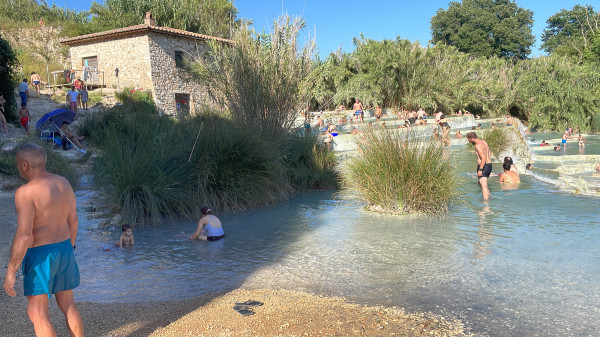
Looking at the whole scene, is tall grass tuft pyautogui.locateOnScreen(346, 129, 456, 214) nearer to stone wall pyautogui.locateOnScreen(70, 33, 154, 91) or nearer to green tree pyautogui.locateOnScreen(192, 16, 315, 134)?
green tree pyautogui.locateOnScreen(192, 16, 315, 134)

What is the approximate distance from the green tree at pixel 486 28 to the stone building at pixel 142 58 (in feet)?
126

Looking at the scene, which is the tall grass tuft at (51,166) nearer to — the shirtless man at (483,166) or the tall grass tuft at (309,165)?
the tall grass tuft at (309,165)

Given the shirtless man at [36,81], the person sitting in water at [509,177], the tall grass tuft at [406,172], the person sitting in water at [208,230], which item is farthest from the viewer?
the shirtless man at [36,81]

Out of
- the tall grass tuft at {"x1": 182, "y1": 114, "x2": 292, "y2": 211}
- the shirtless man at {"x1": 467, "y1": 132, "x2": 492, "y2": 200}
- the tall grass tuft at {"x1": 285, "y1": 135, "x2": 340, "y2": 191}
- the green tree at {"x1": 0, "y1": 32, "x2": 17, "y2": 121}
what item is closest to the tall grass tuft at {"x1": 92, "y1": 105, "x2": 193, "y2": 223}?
the tall grass tuft at {"x1": 182, "y1": 114, "x2": 292, "y2": 211}

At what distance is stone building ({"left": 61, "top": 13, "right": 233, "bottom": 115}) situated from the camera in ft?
80.6

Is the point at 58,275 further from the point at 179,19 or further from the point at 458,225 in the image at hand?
the point at 179,19

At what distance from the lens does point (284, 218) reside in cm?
855

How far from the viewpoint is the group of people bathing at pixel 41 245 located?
296cm

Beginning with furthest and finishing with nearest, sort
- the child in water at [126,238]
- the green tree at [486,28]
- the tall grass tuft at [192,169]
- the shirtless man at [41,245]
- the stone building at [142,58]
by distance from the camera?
the green tree at [486,28] < the stone building at [142,58] < the tall grass tuft at [192,169] < the child in water at [126,238] < the shirtless man at [41,245]

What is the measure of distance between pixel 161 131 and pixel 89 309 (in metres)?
6.18

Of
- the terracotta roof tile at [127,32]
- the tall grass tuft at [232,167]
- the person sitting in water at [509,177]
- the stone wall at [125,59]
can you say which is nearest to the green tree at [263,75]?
the tall grass tuft at [232,167]

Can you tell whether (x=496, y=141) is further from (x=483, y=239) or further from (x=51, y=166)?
(x=51, y=166)

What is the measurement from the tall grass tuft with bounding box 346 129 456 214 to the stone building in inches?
671

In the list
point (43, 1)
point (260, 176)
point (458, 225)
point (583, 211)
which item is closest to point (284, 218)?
point (260, 176)
